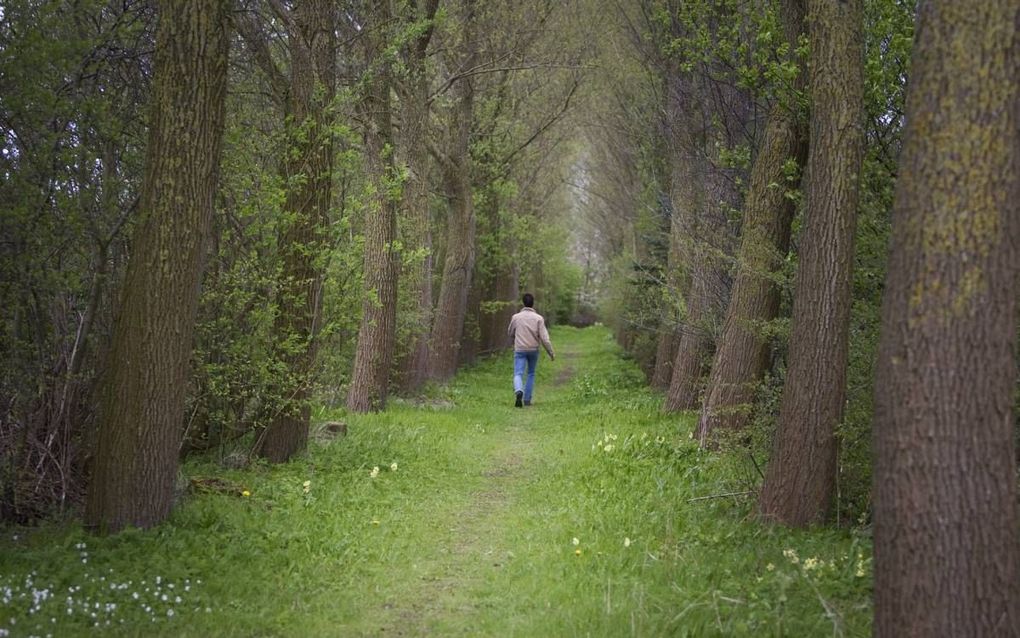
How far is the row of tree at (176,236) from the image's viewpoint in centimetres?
629

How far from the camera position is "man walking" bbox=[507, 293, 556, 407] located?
18.1m

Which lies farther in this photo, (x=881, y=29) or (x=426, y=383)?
(x=426, y=383)

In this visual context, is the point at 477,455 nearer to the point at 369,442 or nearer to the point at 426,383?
the point at 369,442

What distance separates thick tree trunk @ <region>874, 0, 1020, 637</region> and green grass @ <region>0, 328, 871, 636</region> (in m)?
1.11

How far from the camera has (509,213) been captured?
1032 inches

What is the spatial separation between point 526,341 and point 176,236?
39.5 ft

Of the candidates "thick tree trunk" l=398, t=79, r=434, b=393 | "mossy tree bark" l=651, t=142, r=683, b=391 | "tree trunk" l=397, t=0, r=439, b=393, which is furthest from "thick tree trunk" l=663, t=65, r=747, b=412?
"thick tree trunk" l=398, t=79, r=434, b=393

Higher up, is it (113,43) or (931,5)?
(113,43)

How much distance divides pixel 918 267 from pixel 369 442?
831 centimetres

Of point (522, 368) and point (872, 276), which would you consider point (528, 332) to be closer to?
point (522, 368)

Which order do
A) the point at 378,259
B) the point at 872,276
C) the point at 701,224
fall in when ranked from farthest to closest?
the point at 378,259
the point at 701,224
the point at 872,276

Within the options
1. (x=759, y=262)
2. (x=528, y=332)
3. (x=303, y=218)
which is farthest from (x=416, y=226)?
(x=759, y=262)

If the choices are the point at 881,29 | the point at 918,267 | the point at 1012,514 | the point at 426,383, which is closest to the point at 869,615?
the point at 1012,514

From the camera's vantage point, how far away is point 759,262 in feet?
29.3
